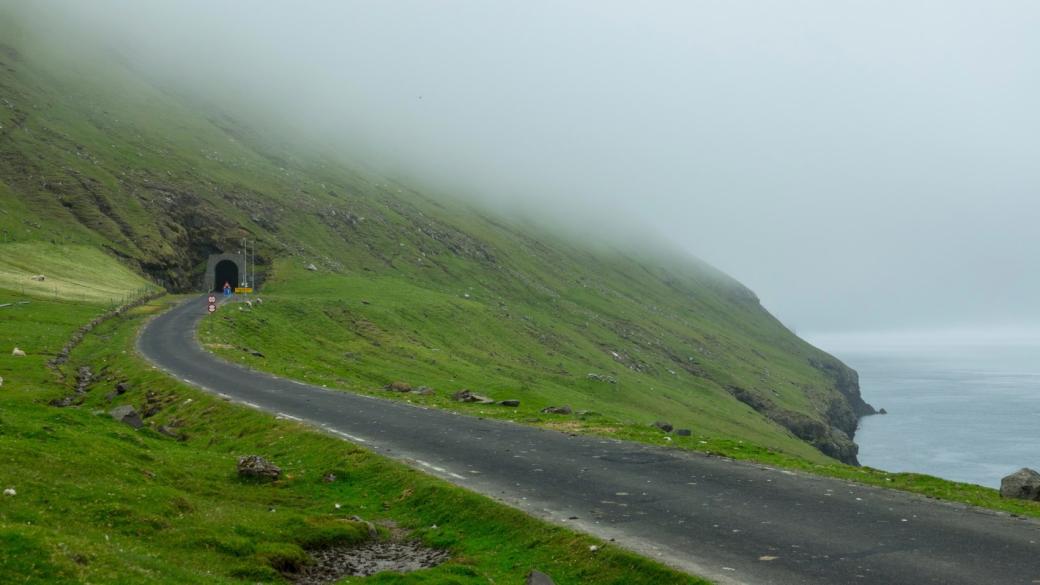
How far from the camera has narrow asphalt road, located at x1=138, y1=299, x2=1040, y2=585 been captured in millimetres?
15406

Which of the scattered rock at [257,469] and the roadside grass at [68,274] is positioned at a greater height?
the roadside grass at [68,274]

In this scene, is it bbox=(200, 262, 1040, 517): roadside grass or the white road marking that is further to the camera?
bbox=(200, 262, 1040, 517): roadside grass

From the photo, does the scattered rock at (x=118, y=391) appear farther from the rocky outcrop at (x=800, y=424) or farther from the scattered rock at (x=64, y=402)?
the rocky outcrop at (x=800, y=424)

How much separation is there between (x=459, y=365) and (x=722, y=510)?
2613 inches

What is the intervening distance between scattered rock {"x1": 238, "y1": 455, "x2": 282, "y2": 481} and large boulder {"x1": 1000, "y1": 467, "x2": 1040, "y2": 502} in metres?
24.2

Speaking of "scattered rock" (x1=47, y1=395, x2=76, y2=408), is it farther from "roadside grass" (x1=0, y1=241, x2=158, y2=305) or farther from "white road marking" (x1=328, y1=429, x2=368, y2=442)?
"roadside grass" (x1=0, y1=241, x2=158, y2=305)

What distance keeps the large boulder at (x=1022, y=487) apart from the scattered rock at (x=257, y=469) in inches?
953

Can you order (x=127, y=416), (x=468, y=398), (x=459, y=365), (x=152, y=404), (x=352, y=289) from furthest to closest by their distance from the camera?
(x=352, y=289)
(x=459, y=365)
(x=468, y=398)
(x=152, y=404)
(x=127, y=416)

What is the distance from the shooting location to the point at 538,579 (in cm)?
1521

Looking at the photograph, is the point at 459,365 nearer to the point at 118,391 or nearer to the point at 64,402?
the point at 118,391

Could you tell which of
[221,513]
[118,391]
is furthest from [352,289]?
[221,513]

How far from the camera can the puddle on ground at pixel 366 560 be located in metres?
17.5

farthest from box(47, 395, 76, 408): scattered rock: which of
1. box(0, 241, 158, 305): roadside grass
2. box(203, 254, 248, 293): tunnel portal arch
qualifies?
box(203, 254, 248, 293): tunnel portal arch

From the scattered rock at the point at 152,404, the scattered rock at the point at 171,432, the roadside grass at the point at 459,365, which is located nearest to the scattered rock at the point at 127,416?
the scattered rock at the point at 171,432
